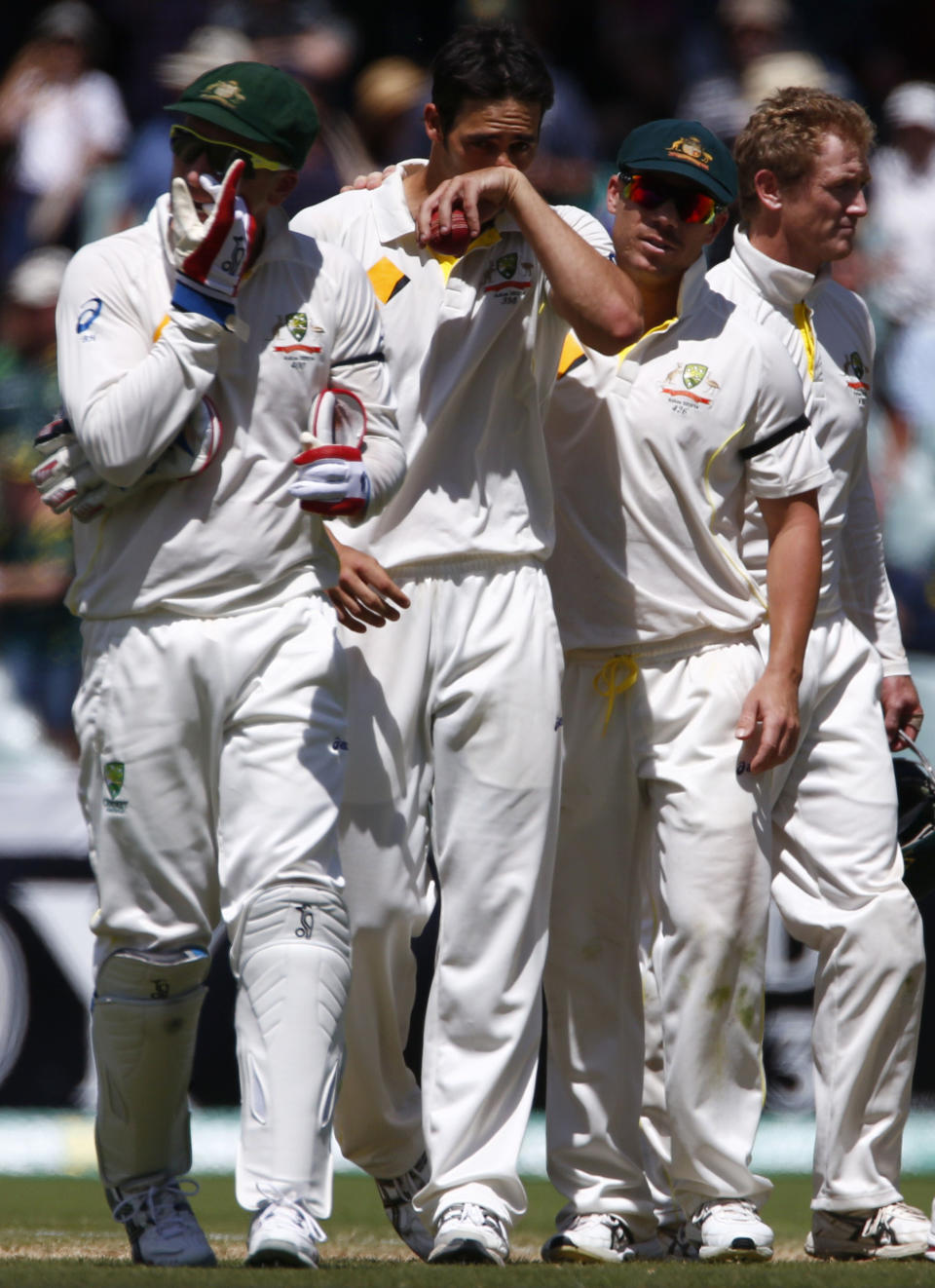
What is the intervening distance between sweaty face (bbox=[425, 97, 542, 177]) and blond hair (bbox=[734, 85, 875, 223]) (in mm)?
716

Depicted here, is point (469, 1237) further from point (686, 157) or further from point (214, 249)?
point (686, 157)

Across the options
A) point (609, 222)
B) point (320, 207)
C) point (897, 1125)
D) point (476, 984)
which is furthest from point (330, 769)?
point (609, 222)

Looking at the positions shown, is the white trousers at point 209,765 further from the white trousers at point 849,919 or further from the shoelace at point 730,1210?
the white trousers at point 849,919

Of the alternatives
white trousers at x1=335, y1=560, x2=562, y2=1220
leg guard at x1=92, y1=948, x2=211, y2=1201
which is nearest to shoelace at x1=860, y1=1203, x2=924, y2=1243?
white trousers at x1=335, y1=560, x2=562, y2=1220

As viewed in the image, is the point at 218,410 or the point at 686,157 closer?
Answer: the point at 218,410

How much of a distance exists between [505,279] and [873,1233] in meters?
1.99

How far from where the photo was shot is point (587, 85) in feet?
23.7

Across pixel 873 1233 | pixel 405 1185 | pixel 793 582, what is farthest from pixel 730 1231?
pixel 793 582

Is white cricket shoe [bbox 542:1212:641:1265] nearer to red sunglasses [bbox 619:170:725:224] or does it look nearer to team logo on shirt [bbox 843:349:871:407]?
team logo on shirt [bbox 843:349:871:407]

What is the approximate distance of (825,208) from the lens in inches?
163

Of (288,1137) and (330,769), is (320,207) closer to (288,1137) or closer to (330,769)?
(330,769)

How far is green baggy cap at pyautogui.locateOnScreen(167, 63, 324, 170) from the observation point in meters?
3.21

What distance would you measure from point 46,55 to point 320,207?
376 centimetres

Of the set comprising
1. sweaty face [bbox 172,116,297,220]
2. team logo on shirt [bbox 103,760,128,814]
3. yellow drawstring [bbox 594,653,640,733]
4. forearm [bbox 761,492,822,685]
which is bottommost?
team logo on shirt [bbox 103,760,128,814]
